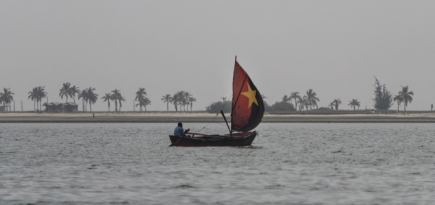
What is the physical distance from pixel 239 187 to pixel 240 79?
27635 millimetres

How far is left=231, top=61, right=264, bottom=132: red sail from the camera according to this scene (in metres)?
54.1

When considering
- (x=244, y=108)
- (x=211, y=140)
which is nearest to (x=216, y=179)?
(x=211, y=140)

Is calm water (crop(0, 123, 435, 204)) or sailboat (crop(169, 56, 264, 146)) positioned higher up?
sailboat (crop(169, 56, 264, 146))

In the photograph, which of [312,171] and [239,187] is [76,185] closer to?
[239,187]

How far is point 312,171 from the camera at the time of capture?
34.2 m

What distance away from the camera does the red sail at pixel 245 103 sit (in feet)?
177

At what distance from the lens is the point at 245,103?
2142 inches

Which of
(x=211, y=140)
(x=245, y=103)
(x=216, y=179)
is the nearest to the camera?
(x=216, y=179)

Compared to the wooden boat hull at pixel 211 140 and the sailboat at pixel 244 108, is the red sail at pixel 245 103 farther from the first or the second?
the wooden boat hull at pixel 211 140

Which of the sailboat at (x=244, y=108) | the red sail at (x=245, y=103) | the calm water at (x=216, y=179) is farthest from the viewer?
the red sail at (x=245, y=103)

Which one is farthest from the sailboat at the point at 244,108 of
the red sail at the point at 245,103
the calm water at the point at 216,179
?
the calm water at the point at 216,179

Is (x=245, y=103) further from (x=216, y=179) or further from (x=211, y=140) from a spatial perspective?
(x=216, y=179)

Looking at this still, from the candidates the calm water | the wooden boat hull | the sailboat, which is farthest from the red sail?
the calm water

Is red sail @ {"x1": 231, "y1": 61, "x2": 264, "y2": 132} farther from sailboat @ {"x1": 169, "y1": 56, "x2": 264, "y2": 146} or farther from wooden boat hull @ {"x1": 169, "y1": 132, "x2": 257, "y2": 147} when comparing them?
wooden boat hull @ {"x1": 169, "y1": 132, "x2": 257, "y2": 147}
